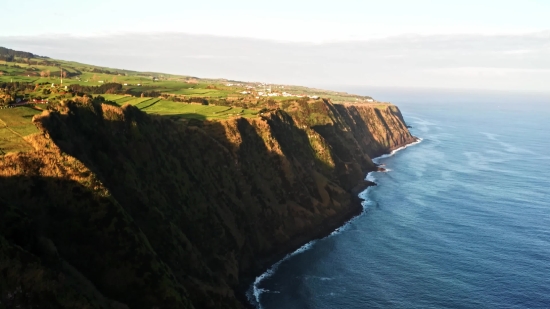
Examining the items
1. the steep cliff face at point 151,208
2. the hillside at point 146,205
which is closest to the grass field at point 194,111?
the hillside at point 146,205

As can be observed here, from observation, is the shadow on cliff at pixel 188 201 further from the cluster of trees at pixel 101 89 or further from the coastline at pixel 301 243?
the cluster of trees at pixel 101 89

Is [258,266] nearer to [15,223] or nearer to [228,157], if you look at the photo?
[228,157]

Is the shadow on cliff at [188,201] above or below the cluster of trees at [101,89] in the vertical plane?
below

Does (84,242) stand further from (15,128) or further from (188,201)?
(188,201)

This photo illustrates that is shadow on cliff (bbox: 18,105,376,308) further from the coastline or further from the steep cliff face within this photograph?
the coastline

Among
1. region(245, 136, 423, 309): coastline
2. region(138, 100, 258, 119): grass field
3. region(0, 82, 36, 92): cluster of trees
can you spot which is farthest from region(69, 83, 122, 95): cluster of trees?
region(245, 136, 423, 309): coastline

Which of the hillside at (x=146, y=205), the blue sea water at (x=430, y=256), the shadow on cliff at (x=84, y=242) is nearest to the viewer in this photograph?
the shadow on cliff at (x=84, y=242)
